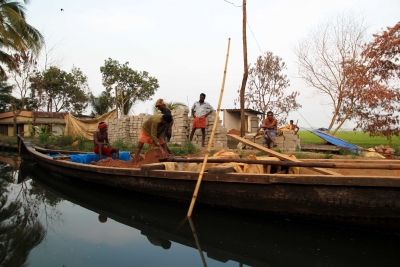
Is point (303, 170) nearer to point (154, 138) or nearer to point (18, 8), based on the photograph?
point (154, 138)

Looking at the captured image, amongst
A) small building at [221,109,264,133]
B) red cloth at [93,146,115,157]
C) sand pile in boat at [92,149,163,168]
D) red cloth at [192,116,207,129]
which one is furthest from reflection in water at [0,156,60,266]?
small building at [221,109,264,133]

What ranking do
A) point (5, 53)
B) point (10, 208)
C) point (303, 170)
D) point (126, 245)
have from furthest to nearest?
point (5, 53)
point (10, 208)
point (303, 170)
point (126, 245)

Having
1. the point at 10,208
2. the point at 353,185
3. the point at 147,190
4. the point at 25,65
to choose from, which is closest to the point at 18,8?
the point at 25,65

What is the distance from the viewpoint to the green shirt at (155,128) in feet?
17.4

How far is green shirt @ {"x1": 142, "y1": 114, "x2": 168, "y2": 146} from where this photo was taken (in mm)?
5305

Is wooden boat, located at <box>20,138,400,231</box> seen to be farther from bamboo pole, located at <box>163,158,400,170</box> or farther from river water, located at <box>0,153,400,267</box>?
river water, located at <box>0,153,400,267</box>

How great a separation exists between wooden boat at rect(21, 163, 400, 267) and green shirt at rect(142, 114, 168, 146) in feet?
3.62

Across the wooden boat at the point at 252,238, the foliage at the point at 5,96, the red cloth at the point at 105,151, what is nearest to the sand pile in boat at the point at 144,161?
the wooden boat at the point at 252,238

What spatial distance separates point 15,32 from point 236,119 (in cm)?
1090

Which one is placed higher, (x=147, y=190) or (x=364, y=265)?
(x=147, y=190)

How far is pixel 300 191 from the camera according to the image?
11.0ft

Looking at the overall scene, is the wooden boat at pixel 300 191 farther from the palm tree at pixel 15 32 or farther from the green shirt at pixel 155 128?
the palm tree at pixel 15 32

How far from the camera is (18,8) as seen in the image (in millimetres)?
12766

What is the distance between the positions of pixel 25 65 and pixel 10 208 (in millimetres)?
17869
